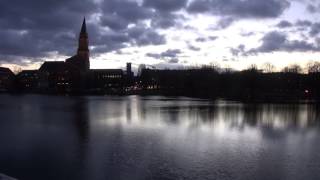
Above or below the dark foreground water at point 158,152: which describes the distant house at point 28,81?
above

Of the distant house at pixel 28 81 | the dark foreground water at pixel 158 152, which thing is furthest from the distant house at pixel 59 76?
the dark foreground water at pixel 158 152

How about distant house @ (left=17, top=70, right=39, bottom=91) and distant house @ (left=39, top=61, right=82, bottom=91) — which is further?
distant house @ (left=17, top=70, right=39, bottom=91)

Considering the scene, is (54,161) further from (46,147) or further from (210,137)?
(210,137)

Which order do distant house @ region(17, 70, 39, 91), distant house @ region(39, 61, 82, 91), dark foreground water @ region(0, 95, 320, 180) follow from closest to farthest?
dark foreground water @ region(0, 95, 320, 180) < distant house @ region(39, 61, 82, 91) < distant house @ region(17, 70, 39, 91)

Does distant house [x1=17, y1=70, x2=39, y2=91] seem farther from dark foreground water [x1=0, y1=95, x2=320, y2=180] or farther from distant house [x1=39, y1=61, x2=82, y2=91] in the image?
dark foreground water [x1=0, y1=95, x2=320, y2=180]

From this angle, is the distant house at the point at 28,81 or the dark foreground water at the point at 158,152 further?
the distant house at the point at 28,81

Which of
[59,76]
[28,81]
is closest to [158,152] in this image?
[59,76]

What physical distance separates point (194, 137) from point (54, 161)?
12005mm

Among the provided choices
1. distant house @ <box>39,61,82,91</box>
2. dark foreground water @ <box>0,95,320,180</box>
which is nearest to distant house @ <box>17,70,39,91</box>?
distant house @ <box>39,61,82,91</box>

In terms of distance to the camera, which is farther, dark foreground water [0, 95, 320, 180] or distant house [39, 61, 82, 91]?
distant house [39, 61, 82, 91]

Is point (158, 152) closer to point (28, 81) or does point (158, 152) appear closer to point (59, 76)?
point (59, 76)

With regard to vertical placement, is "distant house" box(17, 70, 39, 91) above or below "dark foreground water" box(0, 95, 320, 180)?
above

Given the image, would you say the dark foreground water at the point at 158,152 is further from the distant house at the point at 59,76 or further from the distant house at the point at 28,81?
the distant house at the point at 28,81

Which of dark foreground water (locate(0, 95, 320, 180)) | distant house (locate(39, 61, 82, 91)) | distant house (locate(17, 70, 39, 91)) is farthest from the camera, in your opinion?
distant house (locate(17, 70, 39, 91))
